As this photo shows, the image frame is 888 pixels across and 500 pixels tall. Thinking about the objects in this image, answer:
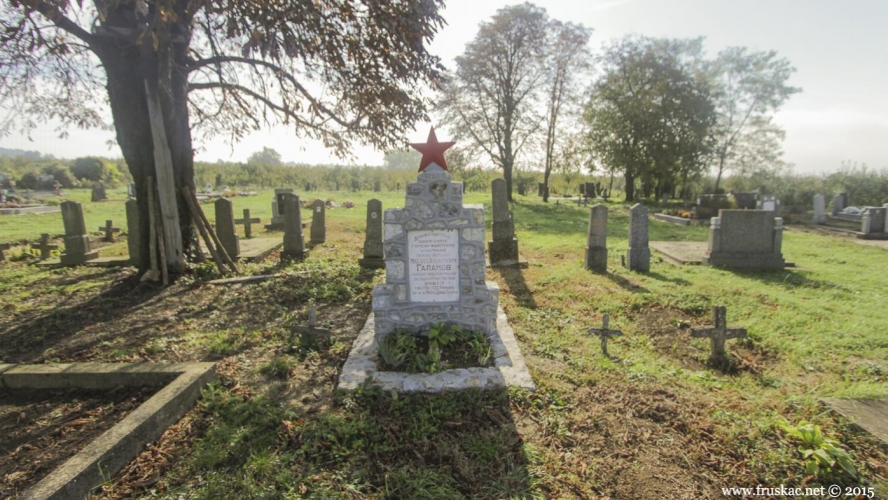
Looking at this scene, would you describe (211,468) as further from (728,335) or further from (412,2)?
(412,2)

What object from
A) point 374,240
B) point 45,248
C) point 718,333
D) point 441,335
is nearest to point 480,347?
point 441,335

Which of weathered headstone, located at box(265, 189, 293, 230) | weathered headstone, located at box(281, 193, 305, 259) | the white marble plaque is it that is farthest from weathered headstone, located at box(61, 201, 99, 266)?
the white marble plaque

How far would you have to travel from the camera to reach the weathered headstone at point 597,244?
8.34 meters

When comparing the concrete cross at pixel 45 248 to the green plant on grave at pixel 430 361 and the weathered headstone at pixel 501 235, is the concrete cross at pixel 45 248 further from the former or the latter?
the green plant on grave at pixel 430 361

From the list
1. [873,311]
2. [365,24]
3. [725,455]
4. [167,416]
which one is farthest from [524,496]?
[365,24]

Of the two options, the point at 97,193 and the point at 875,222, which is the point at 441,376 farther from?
the point at 97,193

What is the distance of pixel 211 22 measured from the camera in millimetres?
7297

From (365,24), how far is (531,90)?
1931 centimetres

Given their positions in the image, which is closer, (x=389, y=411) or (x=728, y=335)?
(x=389, y=411)

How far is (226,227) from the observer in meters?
8.95

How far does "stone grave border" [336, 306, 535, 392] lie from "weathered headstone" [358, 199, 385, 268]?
4.41 meters

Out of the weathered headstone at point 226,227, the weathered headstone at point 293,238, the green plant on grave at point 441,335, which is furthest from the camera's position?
the weathered headstone at point 293,238

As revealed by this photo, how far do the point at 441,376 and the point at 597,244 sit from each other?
5731 millimetres

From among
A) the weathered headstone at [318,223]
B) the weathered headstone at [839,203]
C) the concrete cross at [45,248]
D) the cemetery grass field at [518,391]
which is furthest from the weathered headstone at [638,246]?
the weathered headstone at [839,203]
